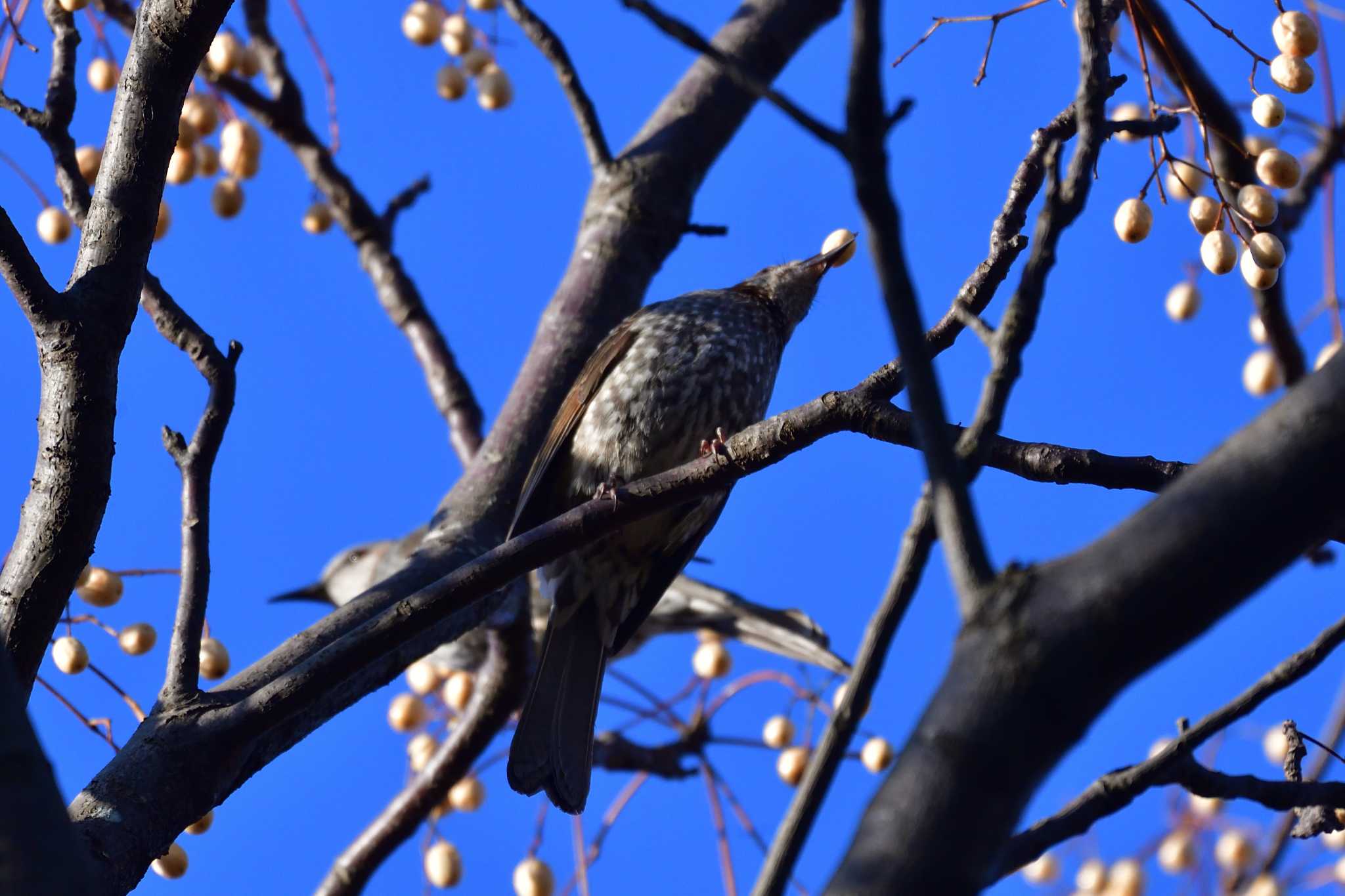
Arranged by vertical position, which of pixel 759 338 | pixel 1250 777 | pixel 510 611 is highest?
pixel 759 338

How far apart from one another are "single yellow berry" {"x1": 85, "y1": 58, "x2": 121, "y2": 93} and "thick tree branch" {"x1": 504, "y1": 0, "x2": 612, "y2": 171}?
45.5 inches

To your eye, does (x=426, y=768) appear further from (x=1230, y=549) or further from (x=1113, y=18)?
(x=1230, y=549)

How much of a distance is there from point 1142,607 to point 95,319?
1.62 m

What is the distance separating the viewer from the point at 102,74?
4.09 meters

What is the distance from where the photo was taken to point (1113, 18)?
6.30 feet

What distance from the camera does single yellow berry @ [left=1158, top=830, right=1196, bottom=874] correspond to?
4027 mm

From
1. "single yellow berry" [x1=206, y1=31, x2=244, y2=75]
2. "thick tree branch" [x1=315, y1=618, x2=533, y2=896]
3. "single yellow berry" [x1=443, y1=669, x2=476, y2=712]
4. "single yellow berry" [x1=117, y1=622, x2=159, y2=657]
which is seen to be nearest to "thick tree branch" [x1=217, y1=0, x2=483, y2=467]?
"single yellow berry" [x1=206, y1=31, x2=244, y2=75]

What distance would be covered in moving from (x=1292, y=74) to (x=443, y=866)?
2.88 metres

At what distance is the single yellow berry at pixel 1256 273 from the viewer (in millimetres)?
2430

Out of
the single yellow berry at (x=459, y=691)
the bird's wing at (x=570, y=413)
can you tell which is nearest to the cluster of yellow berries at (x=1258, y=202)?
the bird's wing at (x=570, y=413)

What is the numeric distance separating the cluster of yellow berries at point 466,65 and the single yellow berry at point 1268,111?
253cm

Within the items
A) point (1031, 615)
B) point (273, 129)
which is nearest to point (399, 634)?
point (1031, 615)

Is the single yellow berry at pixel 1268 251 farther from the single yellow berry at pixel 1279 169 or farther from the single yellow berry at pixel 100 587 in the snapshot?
the single yellow berry at pixel 100 587

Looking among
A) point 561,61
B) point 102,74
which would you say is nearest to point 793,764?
point 561,61
